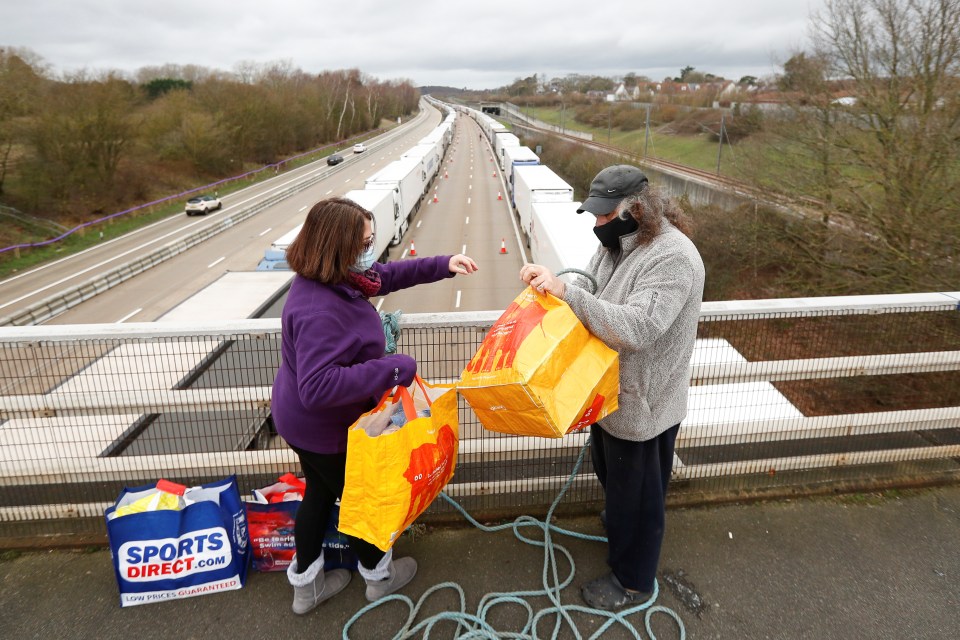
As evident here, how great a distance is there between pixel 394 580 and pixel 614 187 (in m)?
1.98

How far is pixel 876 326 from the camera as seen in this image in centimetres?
400

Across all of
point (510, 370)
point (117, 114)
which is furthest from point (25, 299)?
point (510, 370)

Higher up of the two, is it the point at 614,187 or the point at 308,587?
the point at 614,187

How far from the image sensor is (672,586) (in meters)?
2.79

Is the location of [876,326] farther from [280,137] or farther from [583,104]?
[583,104]

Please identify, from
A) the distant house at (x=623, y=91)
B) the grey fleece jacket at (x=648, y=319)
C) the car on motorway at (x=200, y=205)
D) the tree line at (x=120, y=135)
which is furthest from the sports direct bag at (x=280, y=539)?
the distant house at (x=623, y=91)

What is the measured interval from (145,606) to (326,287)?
1720mm

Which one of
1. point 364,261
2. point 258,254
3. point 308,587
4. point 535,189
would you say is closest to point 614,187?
point 364,261

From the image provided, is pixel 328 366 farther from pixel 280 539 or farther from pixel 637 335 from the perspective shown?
pixel 280 539

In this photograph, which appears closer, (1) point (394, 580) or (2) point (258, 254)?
(1) point (394, 580)

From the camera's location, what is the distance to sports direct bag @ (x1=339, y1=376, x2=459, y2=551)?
7.40 ft

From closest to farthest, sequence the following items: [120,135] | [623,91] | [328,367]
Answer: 1. [328,367]
2. [120,135]
3. [623,91]

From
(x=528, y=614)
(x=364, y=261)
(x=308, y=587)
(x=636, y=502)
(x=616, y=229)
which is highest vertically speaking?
(x=616, y=229)

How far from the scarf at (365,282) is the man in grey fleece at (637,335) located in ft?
2.00
